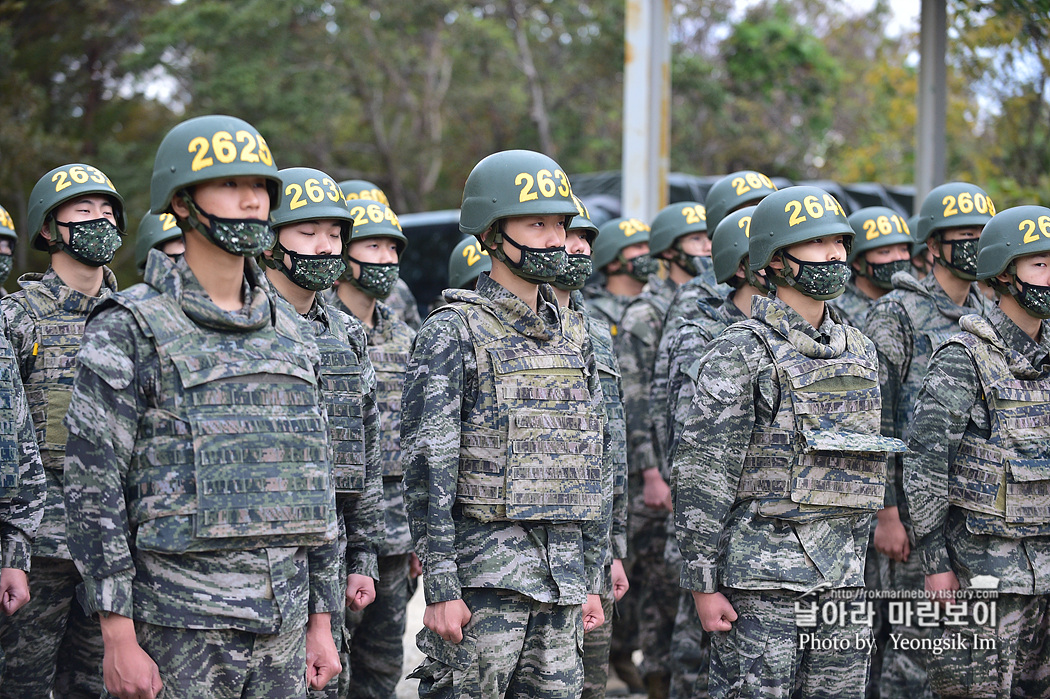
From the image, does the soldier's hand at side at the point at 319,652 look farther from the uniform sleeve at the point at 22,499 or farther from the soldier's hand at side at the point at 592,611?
the uniform sleeve at the point at 22,499

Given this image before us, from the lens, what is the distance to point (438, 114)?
86.2 ft

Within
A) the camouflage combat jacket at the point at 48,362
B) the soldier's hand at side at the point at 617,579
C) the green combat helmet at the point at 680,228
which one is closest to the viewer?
the soldier's hand at side at the point at 617,579

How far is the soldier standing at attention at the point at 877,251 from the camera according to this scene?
20.5ft

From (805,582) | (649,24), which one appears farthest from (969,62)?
(805,582)

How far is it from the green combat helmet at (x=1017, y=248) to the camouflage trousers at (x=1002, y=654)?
128 centimetres

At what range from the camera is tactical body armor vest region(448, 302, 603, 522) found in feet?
11.9

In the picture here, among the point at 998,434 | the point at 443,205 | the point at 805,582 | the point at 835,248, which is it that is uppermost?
the point at 443,205

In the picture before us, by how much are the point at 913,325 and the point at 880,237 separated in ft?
3.08

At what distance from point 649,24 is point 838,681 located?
8.14 meters

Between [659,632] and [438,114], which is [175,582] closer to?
[659,632]

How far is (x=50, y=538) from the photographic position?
14.8 feet

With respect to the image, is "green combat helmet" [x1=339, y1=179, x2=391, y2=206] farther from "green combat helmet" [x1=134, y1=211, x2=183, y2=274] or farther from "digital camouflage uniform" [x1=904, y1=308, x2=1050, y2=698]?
"digital camouflage uniform" [x1=904, y1=308, x2=1050, y2=698]

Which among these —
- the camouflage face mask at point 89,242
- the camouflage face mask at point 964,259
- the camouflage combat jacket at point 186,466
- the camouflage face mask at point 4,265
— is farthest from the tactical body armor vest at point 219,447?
the camouflage face mask at point 964,259

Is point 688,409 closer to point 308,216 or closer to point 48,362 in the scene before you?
point 308,216
